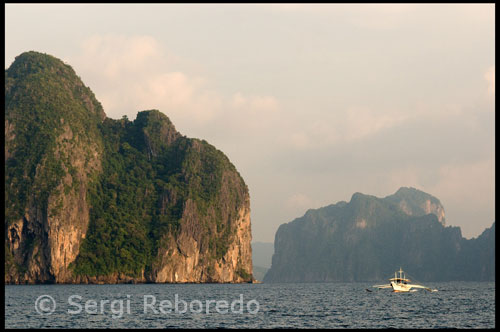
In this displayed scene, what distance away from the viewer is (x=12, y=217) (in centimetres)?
18862

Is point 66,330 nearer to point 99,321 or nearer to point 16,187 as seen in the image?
point 99,321

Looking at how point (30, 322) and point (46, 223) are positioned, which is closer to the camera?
point (30, 322)

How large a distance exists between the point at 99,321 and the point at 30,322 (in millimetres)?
6741

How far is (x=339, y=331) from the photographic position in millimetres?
56719

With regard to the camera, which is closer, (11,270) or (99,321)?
(99,321)

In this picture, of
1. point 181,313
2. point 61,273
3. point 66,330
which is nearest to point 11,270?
point 61,273

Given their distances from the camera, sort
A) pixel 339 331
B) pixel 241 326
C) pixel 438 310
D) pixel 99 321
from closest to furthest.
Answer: pixel 339 331
pixel 241 326
pixel 99 321
pixel 438 310

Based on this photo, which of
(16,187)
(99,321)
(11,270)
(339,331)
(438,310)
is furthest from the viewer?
(16,187)

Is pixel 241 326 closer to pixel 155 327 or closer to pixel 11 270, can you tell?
pixel 155 327

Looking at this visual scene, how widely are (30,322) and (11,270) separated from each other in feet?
413

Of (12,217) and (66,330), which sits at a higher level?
(12,217)

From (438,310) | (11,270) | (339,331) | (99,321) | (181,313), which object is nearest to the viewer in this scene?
(339,331)

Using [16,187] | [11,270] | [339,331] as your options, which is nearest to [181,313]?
[339,331]

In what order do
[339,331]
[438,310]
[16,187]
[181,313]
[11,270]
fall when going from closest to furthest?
[339,331] → [181,313] → [438,310] → [11,270] → [16,187]
